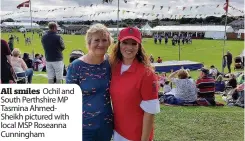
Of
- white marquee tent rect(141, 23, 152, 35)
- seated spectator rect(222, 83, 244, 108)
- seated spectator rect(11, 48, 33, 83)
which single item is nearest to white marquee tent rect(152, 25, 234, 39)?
white marquee tent rect(141, 23, 152, 35)

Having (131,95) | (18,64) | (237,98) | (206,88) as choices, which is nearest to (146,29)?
(237,98)

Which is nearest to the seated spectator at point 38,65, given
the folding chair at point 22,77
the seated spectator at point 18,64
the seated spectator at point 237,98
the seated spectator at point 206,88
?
the seated spectator at point 18,64

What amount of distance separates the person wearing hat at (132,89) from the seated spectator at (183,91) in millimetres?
4036

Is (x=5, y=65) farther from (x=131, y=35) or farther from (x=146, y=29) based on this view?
(x=146, y=29)

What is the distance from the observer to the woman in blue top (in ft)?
8.07

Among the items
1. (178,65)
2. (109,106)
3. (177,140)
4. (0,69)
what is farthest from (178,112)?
(178,65)

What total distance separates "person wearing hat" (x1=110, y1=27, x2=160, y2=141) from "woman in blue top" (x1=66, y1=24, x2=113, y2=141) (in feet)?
0.20

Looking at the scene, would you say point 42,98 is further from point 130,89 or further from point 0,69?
point 0,69

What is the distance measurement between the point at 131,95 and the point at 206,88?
469cm

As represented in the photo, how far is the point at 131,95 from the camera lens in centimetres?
240

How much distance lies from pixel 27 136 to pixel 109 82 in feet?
2.21

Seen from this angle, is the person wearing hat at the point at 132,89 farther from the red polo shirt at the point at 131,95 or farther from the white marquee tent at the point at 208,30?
the white marquee tent at the point at 208,30

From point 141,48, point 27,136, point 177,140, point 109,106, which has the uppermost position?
→ point 141,48

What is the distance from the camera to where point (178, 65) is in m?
15.6
